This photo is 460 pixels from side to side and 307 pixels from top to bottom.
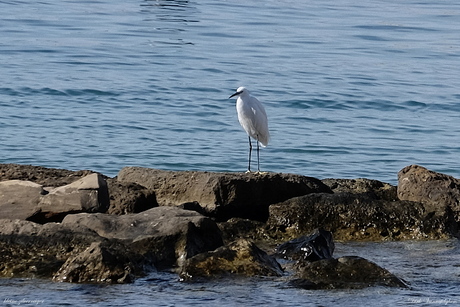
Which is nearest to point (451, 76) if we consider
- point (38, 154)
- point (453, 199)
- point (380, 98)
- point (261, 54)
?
point (380, 98)

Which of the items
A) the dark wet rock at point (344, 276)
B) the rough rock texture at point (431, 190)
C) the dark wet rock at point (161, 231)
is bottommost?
the dark wet rock at point (344, 276)

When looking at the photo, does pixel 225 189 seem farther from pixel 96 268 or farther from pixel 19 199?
pixel 96 268

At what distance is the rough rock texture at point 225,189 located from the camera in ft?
31.2

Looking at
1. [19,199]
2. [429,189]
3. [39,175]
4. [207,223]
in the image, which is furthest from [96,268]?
[429,189]

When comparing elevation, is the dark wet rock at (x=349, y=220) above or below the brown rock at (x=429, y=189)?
below

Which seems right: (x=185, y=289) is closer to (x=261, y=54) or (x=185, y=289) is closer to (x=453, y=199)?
(x=453, y=199)

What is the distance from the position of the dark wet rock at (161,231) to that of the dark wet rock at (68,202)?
11.5 inches

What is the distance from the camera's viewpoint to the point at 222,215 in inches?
379

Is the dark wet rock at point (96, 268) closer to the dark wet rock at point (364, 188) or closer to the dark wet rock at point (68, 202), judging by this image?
the dark wet rock at point (68, 202)

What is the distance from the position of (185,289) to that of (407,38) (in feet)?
73.6

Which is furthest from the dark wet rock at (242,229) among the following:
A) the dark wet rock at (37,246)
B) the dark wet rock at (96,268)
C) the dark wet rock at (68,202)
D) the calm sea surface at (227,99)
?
the dark wet rock at (96,268)

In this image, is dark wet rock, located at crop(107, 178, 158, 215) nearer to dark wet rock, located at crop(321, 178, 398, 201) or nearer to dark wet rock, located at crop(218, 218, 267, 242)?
dark wet rock, located at crop(218, 218, 267, 242)

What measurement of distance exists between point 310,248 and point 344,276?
2.61 feet

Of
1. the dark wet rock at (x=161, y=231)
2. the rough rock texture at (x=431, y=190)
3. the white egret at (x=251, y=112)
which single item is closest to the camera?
the dark wet rock at (x=161, y=231)
